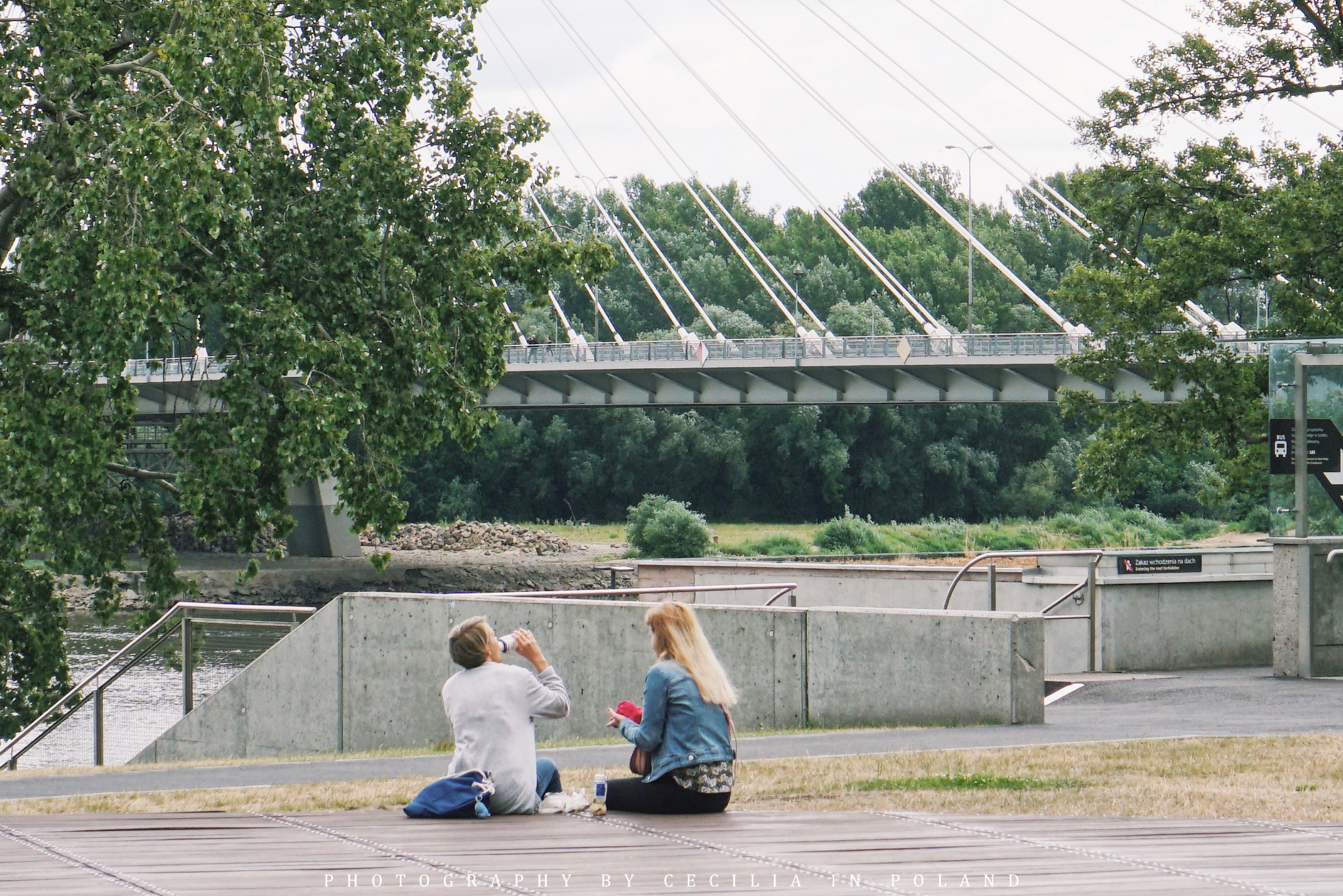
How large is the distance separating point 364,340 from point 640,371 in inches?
1437

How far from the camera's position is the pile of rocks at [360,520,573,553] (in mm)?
69750

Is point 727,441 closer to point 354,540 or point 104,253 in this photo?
point 354,540

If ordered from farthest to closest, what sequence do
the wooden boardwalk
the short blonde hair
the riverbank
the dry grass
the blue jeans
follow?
the riverbank < the dry grass < the blue jeans < the short blonde hair < the wooden boardwalk

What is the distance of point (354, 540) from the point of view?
61156mm

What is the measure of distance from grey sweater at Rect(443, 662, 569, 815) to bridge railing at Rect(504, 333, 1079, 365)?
134 feet

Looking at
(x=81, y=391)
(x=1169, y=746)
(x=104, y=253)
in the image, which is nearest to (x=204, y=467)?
(x=81, y=391)

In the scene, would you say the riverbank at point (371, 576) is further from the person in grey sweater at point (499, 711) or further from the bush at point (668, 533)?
the person in grey sweater at point (499, 711)

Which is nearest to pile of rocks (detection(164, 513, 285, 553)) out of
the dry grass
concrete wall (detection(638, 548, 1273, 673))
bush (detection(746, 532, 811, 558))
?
bush (detection(746, 532, 811, 558))

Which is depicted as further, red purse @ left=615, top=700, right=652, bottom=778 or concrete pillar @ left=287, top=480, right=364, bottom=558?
concrete pillar @ left=287, top=480, right=364, bottom=558

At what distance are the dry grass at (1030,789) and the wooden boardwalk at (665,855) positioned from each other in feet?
1.93

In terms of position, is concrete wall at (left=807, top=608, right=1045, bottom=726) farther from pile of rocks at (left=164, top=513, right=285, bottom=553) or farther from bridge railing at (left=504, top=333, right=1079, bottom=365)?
pile of rocks at (left=164, top=513, right=285, bottom=553)

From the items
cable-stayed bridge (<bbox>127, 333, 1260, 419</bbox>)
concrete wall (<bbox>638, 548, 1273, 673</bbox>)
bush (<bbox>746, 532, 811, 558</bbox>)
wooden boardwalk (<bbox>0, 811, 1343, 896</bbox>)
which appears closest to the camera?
wooden boardwalk (<bbox>0, 811, 1343, 896</bbox>)

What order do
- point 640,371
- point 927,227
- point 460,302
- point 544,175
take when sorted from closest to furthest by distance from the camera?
point 460,302 → point 544,175 → point 640,371 → point 927,227

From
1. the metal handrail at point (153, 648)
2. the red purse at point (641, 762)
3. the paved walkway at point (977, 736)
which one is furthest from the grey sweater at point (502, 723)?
the metal handrail at point (153, 648)
